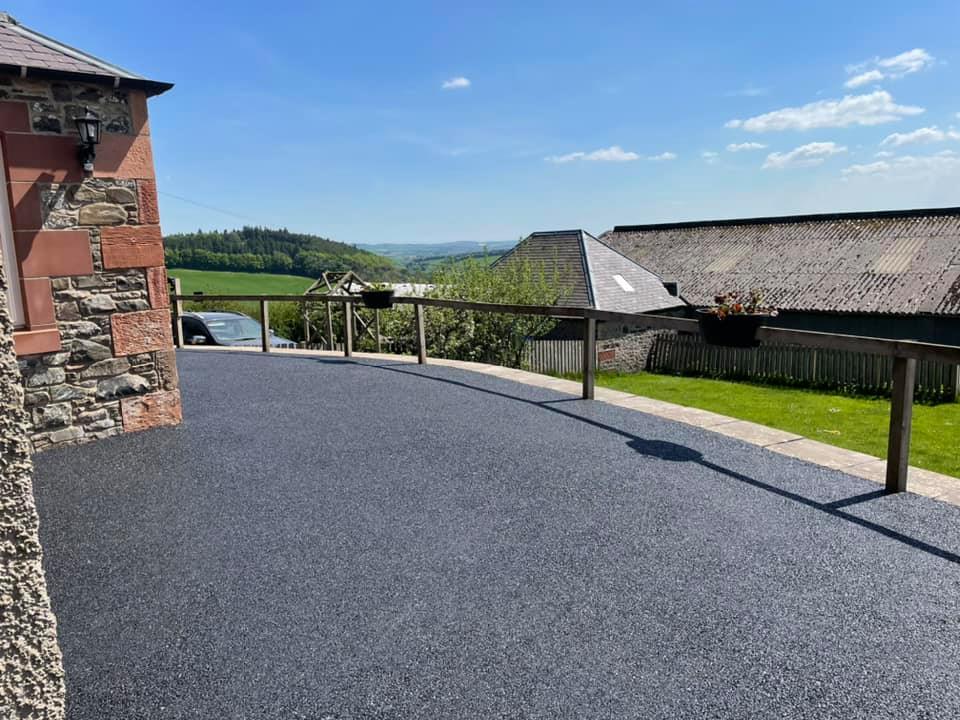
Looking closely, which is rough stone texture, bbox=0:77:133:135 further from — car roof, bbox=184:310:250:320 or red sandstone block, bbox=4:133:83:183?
car roof, bbox=184:310:250:320

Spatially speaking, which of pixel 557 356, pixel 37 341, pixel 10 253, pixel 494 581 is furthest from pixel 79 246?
pixel 557 356

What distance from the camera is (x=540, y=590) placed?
10.5 ft

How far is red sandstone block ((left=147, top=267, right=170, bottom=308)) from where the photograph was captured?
6156mm

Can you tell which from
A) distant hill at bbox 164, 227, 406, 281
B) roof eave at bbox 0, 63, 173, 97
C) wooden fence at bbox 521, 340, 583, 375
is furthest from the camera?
distant hill at bbox 164, 227, 406, 281

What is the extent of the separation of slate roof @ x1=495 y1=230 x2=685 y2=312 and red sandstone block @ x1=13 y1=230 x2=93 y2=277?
877 inches

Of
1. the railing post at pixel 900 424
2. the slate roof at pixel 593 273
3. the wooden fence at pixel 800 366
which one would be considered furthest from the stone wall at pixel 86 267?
the slate roof at pixel 593 273

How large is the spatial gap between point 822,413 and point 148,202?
17050 mm

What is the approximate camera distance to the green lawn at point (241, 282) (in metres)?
58.9

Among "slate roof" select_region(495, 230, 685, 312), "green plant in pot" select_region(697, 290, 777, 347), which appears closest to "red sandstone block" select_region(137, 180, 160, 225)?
"green plant in pot" select_region(697, 290, 777, 347)

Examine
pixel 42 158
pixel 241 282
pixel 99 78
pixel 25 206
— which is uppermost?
pixel 99 78

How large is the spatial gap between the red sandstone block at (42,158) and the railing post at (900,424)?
255 inches

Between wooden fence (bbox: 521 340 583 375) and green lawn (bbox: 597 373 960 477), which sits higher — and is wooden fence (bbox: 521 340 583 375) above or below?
above

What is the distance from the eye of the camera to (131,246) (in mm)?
6027

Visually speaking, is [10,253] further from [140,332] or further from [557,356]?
[557,356]
